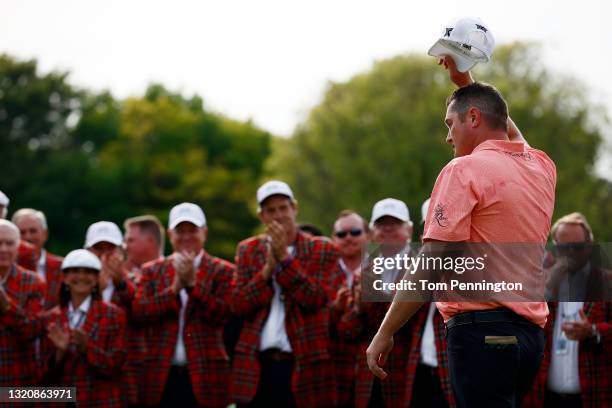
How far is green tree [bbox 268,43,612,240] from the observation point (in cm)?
3728

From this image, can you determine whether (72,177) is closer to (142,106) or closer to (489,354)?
(142,106)

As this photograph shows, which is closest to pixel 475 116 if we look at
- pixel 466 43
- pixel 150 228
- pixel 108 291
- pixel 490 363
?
pixel 466 43

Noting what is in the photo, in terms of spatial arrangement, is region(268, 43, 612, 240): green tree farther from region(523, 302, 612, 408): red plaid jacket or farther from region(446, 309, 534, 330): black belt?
region(446, 309, 534, 330): black belt

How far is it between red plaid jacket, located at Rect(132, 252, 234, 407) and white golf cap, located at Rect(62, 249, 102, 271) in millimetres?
490

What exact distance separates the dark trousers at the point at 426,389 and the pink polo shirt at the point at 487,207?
3.35 metres

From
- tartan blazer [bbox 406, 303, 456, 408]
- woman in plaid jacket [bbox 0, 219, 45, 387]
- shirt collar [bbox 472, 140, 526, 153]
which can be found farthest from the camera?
woman in plaid jacket [bbox 0, 219, 45, 387]

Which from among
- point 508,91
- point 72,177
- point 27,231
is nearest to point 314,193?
point 508,91

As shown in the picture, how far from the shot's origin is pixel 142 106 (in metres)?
59.0

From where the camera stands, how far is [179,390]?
871 centimetres

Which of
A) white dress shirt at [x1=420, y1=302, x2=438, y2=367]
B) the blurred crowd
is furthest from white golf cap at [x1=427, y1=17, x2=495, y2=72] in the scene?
white dress shirt at [x1=420, y1=302, x2=438, y2=367]

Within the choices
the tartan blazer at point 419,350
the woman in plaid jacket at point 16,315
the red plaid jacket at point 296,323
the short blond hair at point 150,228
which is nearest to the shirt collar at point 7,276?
the woman in plaid jacket at point 16,315

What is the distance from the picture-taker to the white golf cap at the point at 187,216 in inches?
357

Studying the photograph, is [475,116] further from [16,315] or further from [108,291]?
[108,291]

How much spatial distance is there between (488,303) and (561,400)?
3968 mm
